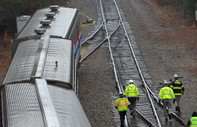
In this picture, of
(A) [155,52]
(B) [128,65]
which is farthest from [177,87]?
(A) [155,52]

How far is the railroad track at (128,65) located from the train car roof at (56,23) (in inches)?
129

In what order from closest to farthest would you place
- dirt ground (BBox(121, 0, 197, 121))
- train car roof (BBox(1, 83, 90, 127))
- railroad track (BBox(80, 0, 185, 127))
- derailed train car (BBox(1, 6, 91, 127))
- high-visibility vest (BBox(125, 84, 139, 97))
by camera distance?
train car roof (BBox(1, 83, 90, 127)), derailed train car (BBox(1, 6, 91, 127)), high-visibility vest (BBox(125, 84, 139, 97)), railroad track (BBox(80, 0, 185, 127)), dirt ground (BBox(121, 0, 197, 121))

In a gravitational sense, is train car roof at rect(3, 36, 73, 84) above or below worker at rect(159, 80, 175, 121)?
above

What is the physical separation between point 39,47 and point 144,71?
776 centimetres

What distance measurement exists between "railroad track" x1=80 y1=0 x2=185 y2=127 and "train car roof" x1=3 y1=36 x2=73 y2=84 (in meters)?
3.33

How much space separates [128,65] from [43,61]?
29.5ft

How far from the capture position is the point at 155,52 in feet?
74.7

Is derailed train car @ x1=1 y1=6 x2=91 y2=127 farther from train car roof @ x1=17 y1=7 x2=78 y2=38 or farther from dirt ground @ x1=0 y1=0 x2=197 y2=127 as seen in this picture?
dirt ground @ x1=0 y1=0 x2=197 y2=127

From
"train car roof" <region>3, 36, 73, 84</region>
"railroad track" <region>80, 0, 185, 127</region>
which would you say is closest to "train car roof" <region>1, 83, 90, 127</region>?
"train car roof" <region>3, 36, 73, 84</region>

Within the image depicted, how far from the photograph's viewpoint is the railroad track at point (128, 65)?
14.5 m

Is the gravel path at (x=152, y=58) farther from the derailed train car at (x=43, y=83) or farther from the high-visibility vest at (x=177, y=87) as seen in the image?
the derailed train car at (x=43, y=83)

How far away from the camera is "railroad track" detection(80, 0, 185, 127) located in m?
14.5

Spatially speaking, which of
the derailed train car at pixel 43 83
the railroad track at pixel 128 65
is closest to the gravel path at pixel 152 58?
the railroad track at pixel 128 65

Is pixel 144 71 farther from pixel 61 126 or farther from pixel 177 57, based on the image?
pixel 61 126
